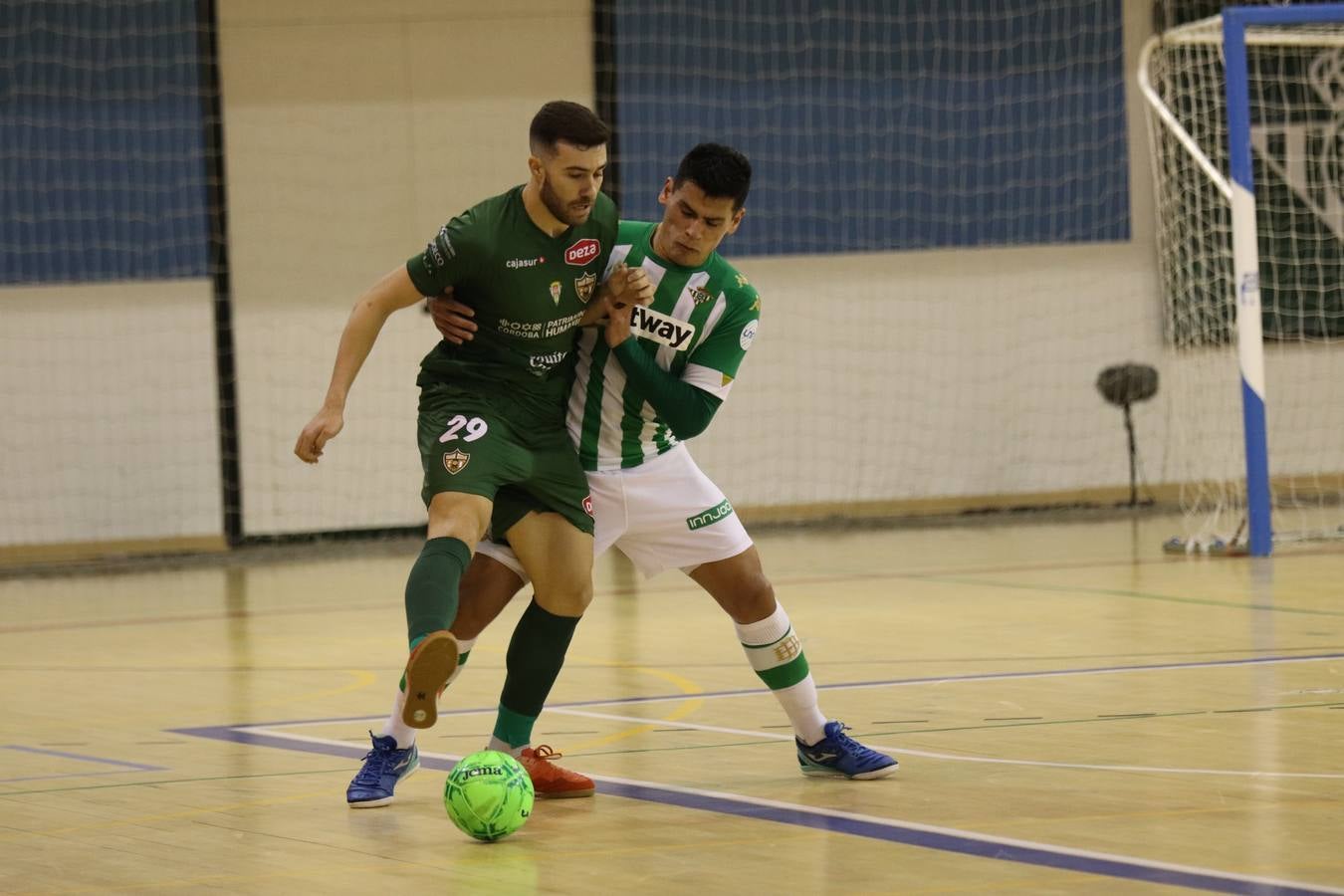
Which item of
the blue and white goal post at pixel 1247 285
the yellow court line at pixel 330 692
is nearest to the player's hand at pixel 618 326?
the yellow court line at pixel 330 692

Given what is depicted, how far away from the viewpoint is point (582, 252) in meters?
4.81

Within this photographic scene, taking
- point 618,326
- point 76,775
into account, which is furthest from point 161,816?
point 618,326

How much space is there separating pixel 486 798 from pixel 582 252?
141 cm

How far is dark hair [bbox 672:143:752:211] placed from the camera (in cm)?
469

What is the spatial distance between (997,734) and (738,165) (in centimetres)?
186

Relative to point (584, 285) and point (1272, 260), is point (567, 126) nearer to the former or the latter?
point (584, 285)

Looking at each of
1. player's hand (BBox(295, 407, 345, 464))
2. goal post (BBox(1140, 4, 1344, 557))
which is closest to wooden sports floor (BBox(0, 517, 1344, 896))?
player's hand (BBox(295, 407, 345, 464))

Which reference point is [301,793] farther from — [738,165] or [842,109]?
[842,109]

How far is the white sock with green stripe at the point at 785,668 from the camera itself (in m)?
5.02

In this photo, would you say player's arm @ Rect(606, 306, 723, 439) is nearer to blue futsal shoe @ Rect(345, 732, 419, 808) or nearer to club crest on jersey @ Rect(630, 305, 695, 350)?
club crest on jersey @ Rect(630, 305, 695, 350)

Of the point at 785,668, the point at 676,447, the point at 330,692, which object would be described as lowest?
the point at 330,692

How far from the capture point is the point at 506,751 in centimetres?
497

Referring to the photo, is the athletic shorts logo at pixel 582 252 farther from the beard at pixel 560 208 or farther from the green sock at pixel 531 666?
the green sock at pixel 531 666

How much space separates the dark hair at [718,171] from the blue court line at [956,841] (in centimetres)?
147
